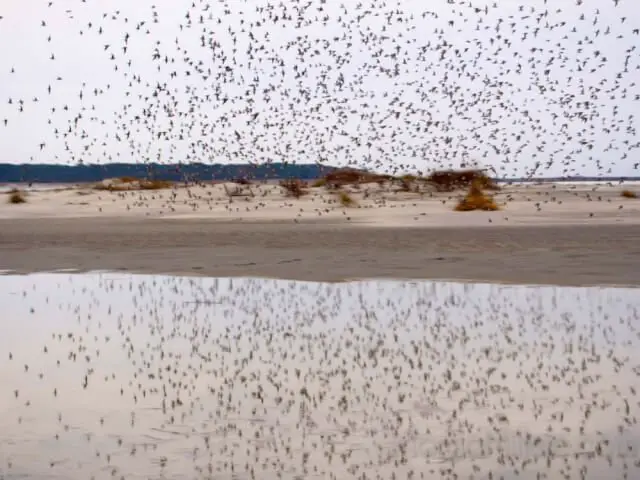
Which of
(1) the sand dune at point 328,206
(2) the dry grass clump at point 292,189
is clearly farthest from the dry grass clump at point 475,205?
(2) the dry grass clump at point 292,189

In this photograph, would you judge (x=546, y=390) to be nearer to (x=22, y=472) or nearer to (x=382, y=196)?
(x=22, y=472)

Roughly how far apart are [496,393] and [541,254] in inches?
374

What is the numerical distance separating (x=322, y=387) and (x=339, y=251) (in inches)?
395

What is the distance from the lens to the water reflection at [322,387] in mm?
4820

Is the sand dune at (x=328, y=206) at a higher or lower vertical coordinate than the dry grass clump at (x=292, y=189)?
lower

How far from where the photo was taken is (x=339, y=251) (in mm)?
16297

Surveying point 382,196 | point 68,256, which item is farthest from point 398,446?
point 382,196

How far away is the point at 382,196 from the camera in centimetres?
3228

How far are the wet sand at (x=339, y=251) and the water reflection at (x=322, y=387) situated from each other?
9.03ft

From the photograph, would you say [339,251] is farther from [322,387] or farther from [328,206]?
[328,206]

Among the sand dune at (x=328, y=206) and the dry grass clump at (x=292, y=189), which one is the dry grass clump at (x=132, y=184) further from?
the dry grass clump at (x=292, y=189)

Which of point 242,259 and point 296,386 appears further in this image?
point 242,259

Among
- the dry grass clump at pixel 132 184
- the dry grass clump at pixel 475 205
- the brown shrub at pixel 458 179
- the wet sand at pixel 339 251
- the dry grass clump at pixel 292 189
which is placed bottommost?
the wet sand at pixel 339 251

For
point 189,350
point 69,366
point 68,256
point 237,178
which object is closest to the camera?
point 69,366
